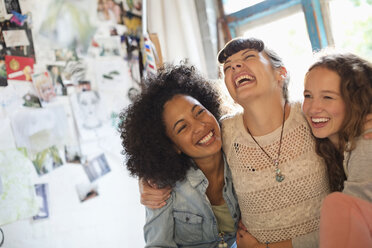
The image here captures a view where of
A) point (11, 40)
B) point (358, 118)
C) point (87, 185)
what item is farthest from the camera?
point (87, 185)

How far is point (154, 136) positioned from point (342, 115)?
68cm

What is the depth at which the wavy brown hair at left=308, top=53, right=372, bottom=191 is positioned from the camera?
110 centimetres

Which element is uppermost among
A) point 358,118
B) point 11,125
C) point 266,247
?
point 11,125

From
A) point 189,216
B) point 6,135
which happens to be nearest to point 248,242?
point 189,216

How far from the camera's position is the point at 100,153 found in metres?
1.70

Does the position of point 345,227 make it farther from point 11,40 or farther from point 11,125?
point 11,40

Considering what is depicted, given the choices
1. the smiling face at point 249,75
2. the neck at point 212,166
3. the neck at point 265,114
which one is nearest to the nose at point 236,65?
the smiling face at point 249,75

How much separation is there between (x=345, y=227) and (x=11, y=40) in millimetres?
1377

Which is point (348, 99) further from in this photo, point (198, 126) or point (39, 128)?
point (39, 128)

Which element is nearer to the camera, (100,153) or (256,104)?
(256,104)

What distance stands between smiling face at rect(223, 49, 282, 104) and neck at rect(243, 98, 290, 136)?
4 cm

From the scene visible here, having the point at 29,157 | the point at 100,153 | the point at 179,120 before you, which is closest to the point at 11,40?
the point at 29,157

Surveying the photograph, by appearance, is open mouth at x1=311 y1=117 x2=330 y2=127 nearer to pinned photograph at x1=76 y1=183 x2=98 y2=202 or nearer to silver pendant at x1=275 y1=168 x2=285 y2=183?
silver pendant at x1=275 y1=168 x2=285 y2=183

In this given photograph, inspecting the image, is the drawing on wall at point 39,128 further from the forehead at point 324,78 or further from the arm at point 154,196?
the forehead at point 324,78
